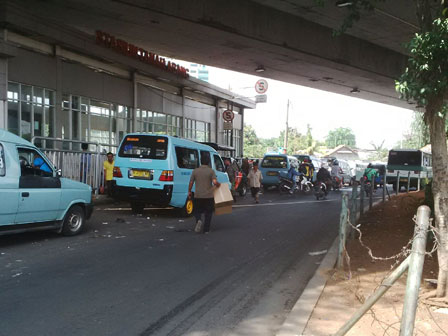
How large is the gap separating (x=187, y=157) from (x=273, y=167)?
461 inches

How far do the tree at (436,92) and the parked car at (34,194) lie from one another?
616 cm

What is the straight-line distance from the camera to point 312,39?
48.8ft

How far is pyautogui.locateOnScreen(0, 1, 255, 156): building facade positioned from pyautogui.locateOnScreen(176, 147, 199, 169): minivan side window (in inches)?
195

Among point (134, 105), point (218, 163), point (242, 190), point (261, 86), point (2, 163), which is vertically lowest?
point (242, 190)

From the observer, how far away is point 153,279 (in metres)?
5.87

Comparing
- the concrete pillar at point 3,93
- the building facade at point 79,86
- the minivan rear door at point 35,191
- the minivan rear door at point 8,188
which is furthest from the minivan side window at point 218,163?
the minivan rear door at point 8,188

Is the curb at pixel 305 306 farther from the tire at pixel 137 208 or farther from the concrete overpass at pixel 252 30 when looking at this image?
the concrete overpass at pixel 252 30

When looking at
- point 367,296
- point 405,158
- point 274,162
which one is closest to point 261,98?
point 405,158

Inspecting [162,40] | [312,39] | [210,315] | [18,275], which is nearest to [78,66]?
[162,40]

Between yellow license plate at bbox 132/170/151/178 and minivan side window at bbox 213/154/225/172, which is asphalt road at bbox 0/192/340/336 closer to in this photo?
yellow license plate at bbox 132/170/151/178

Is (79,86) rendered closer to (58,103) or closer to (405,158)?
(58,103)

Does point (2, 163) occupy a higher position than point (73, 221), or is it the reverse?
point (2, 163)

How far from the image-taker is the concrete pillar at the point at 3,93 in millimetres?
14191

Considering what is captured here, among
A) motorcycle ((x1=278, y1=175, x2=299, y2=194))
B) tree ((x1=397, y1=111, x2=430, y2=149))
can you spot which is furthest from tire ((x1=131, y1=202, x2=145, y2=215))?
motorcycle ((x1=278, y1=175, x2=299, y2=194))
